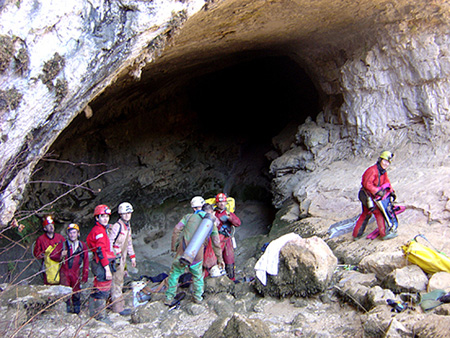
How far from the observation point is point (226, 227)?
6.20 m

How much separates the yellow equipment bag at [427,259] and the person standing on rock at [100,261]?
3.72 metres

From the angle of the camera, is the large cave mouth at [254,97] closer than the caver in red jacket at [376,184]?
No

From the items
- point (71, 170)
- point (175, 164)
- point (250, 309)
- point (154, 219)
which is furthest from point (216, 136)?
point (250, 309)

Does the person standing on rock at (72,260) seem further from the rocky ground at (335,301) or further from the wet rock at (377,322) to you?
the wet rock at (377,322)

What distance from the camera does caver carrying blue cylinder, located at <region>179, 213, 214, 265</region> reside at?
16.3 feet

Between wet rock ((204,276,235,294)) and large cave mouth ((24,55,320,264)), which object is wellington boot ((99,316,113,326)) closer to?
wet rock ((204,276,235,294))

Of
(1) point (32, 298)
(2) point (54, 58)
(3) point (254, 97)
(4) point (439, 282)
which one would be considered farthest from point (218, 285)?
(3) point (254, 97)

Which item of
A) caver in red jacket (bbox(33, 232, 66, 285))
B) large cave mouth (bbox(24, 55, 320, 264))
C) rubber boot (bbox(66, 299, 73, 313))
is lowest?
rubber boot (bbox(66, 299, 73, 313))

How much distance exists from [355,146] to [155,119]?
584cm

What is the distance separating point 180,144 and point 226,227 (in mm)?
6257

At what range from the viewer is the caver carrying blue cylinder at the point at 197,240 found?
16.3 feet

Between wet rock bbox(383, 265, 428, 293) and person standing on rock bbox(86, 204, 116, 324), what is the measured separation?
11.2 ft

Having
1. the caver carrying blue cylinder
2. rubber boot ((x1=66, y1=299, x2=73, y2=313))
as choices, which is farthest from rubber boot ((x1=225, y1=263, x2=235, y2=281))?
rubber boot ((x1=66, y1=299, x2=73, y2=313))

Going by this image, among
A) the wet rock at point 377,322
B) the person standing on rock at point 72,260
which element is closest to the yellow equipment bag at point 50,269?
the person standing on rock at point 72,260
